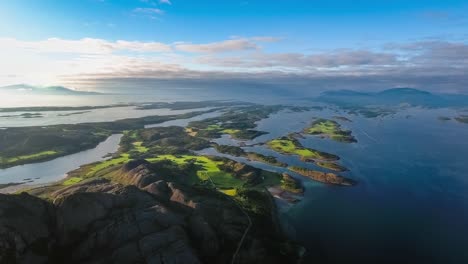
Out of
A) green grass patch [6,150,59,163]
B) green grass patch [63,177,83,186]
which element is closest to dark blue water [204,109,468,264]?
green grass patch [63,177,83,186]

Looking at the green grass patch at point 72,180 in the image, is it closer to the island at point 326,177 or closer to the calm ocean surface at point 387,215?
the calm ocean surface at point 387,215

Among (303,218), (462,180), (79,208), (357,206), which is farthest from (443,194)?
(79,208)

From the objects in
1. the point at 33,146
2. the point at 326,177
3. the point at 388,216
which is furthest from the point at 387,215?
the point at 33,146

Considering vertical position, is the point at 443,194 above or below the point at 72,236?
below

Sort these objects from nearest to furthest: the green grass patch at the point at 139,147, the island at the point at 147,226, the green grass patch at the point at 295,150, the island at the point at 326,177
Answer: the island at the point at 147,226 → the island at the point at 326,177 → the green grass patch at the point at 295,150 → the green grass patch at the point at 139,147

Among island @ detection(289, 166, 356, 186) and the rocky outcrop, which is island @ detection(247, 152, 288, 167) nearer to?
island @ detection(289, 166, 356, 186)

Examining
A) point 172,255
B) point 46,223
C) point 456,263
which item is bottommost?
point 456,263

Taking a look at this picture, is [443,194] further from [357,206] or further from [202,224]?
[202,224]

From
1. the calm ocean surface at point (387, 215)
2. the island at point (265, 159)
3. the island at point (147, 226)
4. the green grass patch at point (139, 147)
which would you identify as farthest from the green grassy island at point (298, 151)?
the island at point (147, 226)
